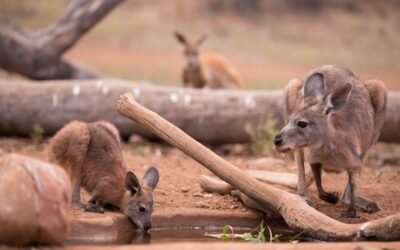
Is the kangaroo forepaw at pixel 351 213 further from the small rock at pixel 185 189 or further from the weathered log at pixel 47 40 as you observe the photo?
the weathered log at pixel 47 40

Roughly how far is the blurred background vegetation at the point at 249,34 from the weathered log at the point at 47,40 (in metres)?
8.02

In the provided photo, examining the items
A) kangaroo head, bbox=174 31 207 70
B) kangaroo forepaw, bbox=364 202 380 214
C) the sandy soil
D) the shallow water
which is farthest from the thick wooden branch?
kangaroo forepaw, bbox=364 202 380 214

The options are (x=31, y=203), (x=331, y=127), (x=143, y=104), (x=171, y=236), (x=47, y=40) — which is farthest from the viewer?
(x=47, y=40)

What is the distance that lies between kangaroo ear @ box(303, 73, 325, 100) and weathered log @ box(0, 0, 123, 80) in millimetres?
5628

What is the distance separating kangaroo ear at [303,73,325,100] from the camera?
7551mm

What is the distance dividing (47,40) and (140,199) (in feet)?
20.4

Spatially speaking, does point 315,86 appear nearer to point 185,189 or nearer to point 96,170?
point 185,189

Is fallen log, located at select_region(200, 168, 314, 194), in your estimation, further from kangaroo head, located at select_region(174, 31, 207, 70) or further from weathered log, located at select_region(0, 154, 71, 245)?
kangaroo head, located at select_region(174, 31, 207, 70)

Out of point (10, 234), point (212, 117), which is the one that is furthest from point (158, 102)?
point (10, 234)

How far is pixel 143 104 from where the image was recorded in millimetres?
11547

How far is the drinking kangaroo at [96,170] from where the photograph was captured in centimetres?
740

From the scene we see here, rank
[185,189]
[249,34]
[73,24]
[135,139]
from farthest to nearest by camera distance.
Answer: [249,34] → [73,24] → [135,139] → [185,189]

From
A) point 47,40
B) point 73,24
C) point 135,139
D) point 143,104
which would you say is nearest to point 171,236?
point 143,104

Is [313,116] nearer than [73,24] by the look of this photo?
Yes
